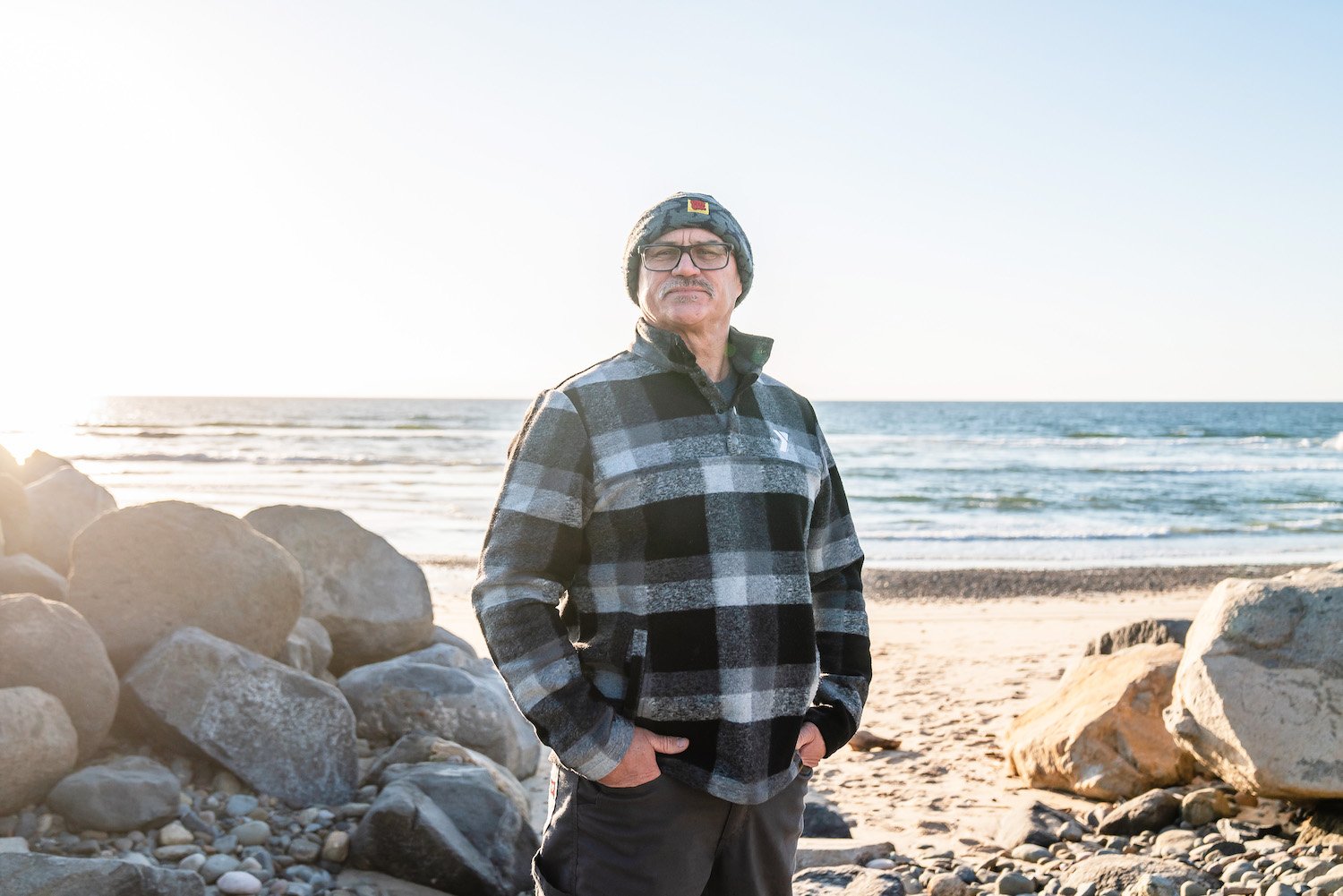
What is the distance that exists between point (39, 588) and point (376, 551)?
179cm

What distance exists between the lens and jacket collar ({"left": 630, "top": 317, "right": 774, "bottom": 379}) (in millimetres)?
2447

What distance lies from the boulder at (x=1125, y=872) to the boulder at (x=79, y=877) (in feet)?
10.7

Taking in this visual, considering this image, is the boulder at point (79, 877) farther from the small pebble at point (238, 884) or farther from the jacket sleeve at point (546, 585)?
the jacket sleeve at point (546, 585)

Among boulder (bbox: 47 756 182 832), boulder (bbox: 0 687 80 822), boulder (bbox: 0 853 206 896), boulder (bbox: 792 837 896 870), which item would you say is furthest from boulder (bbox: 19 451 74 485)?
boulder (bbox: 792 837 896 870)

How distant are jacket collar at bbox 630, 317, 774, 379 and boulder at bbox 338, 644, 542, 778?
11.4ft

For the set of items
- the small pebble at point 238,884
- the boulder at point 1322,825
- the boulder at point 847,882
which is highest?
the boulder at point 1322,825

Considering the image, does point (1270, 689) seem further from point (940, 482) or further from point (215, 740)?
point (940, 482)

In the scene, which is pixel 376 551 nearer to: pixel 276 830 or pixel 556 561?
pixel 276 830

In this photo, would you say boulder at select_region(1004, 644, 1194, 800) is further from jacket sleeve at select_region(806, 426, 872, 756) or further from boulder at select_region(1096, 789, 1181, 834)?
jacket sleeve at select_region(806, 426, 872, 756)

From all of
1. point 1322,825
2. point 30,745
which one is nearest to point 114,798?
point 30,745

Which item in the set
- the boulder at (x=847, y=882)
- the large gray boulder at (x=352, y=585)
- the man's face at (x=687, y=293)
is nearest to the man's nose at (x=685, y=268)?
the man's face at (x=687, y=293)

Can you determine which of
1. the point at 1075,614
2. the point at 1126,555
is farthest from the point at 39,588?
the point at 1126,555

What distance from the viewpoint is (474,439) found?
1889 inches

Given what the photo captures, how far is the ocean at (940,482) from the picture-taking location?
19.5m
